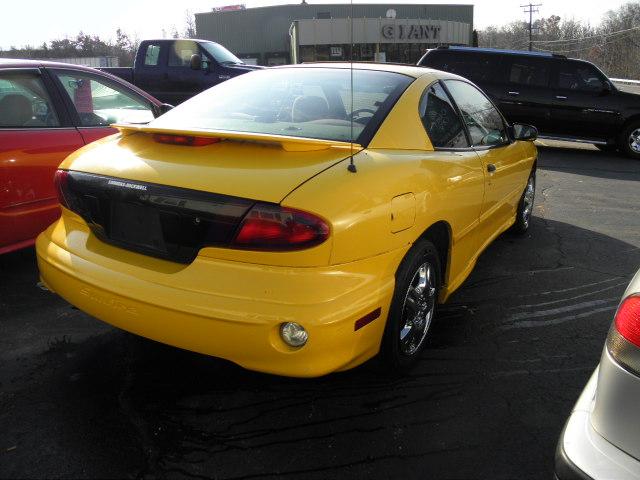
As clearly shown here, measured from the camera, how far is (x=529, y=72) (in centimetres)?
1098

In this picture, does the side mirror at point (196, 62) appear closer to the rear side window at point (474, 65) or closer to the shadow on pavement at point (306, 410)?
the rear side window at point (474, 65)

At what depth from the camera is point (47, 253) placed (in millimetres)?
2705

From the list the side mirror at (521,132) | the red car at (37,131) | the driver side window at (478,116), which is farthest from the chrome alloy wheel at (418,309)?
the side mirror at (521,132)

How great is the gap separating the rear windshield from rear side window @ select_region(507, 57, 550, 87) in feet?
28.4

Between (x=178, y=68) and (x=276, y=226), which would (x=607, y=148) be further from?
(x=276, y=226)

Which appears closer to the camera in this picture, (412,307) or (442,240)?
(412,307)

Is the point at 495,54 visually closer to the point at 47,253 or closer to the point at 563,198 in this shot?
the point at 563,198

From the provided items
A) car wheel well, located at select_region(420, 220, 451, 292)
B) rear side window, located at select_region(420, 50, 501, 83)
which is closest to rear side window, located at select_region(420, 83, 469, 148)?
car wheel well, located at select_region(420, 220, 451, 292)

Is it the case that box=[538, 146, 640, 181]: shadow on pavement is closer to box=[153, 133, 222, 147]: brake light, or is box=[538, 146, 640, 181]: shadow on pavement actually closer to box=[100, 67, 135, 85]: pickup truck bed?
box=[153, 133, 222, 147]: brake light

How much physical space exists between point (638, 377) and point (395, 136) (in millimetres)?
1613

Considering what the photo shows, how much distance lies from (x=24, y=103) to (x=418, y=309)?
3.27 m

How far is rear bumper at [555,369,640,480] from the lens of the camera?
1590 millimetres

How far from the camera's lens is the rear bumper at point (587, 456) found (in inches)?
62.6

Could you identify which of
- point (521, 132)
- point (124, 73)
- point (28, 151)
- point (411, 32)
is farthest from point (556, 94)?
point (411, 32)
